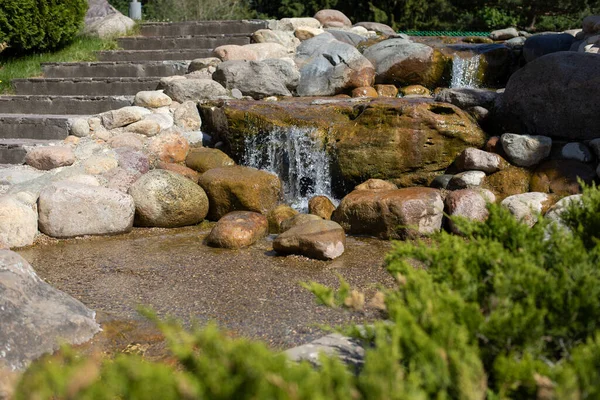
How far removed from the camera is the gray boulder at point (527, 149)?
7.52 metres

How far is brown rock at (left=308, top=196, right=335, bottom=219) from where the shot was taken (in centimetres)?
756

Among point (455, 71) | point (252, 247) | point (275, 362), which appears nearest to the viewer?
point (275, 362)

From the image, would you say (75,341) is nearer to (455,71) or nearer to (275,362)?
(275,362)

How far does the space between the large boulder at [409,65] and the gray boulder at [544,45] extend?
4.74 ft

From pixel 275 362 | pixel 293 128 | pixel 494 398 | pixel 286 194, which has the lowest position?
pixel 286 194

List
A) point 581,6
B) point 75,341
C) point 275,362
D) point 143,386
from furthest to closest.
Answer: point 581,6
point 75,341
point 275,362
point 143,386

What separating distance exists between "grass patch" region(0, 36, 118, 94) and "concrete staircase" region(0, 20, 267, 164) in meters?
0.18

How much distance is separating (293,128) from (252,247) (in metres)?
2.29

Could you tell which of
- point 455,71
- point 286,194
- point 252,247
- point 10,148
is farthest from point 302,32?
point 252,247

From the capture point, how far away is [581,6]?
67.1 ft

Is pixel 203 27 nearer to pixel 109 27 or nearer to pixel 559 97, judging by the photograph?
pixel 109 27

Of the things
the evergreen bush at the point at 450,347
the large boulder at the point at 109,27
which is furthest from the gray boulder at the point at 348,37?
the evergreen bush at the point at 450,347

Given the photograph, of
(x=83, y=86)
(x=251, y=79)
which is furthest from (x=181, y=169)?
(x=83, y=86)

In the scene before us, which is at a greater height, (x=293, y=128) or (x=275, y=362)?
(x=275, y=362)
